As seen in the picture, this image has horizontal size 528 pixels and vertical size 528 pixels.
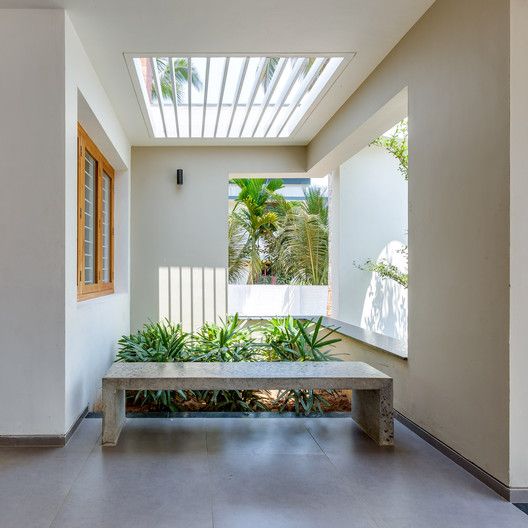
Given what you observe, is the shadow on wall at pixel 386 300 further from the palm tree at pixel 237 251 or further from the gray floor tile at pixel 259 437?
the palm tree at pixel 237 251

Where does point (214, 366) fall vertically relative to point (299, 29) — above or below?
below

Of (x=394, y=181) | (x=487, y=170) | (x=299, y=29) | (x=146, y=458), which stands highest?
(x=299, y=29)

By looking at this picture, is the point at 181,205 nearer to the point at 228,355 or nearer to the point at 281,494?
the point at 228,355

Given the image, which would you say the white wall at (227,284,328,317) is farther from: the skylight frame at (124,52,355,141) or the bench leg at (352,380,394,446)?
the bench leg at (352,380,394,446)

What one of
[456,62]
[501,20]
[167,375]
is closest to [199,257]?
[167,375]

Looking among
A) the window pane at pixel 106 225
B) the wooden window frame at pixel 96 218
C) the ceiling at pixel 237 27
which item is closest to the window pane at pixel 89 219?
the wooden window frame at pixel 96 218

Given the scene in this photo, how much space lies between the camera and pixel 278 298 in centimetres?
1009

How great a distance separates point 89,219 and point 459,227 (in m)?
3.59

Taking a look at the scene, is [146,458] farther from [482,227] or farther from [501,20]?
[501,20]

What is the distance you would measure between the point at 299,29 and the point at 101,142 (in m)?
2.41

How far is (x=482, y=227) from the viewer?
2.57m

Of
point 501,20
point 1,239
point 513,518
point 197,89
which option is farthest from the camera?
point 197,89

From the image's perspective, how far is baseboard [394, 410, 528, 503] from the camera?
233cm

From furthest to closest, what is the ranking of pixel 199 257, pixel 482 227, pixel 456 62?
pixel 199 257
pixel 456 62
pixel 482 227
